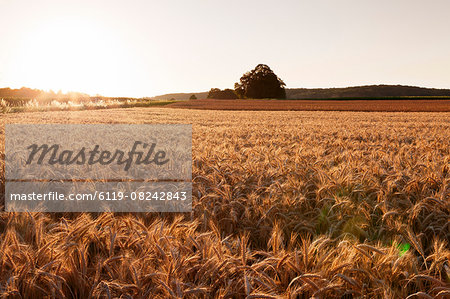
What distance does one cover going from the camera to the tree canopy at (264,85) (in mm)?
83688

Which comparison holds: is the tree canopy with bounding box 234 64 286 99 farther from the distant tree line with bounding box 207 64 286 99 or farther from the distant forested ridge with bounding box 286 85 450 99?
the distant forested ridge with bounding box 286 85 450 99

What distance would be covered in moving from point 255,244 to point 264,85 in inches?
3325

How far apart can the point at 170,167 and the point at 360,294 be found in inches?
109

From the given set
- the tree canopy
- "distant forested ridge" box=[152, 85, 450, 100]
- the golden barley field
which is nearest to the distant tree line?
the tree canopy

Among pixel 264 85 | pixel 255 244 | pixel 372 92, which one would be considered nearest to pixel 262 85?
pixel 264 85

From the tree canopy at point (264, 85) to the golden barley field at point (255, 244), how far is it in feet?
267

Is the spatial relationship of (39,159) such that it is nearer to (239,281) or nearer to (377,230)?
(239,281)

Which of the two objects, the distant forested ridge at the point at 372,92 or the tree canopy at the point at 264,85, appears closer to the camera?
the tree canopy at the point at 264,85

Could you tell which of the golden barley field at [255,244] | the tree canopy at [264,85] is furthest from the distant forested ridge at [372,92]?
the golden barley field at [255,244]

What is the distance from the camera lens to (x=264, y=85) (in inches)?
3307

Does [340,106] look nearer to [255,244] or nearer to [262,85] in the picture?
[255,244]

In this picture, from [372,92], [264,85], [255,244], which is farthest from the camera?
[372,92]

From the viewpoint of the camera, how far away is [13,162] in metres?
3.99

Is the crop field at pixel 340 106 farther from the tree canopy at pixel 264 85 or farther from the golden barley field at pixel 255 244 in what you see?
the tree canopy at pixel 264 85
